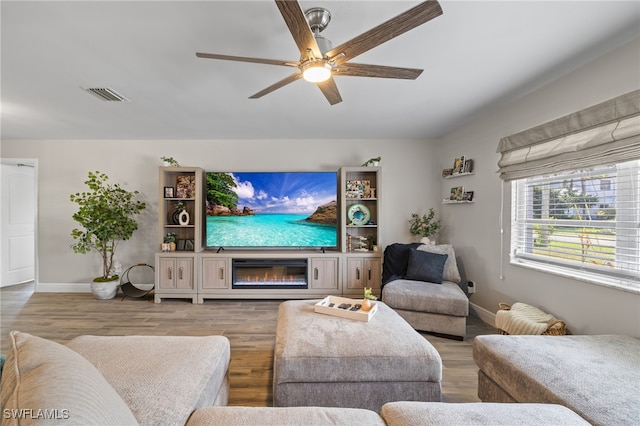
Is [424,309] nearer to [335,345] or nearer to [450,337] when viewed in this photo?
[450,337]

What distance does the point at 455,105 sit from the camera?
2.80 metres

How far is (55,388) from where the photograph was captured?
1.98 feet

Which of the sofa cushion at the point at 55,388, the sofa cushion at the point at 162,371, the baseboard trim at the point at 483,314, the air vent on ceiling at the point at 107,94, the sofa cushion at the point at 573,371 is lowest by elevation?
the baseboard trim at the point at 483,314

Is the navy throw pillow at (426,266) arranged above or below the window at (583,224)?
below

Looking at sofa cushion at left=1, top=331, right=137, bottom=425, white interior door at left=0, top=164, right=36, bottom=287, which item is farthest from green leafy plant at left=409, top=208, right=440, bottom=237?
white interior door at left=0, top=164, right=36, bottom=287

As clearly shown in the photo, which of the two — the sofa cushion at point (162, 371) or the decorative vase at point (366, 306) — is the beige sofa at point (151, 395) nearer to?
the sofa cushion at point (162, 371)

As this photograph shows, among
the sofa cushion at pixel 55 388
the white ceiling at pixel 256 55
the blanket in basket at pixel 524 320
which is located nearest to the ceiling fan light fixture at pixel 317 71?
the white ceiling at pixel 256 55

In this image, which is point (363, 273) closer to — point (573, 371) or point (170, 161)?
point (573, 371)

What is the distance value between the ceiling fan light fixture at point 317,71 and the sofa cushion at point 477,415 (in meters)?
1.64

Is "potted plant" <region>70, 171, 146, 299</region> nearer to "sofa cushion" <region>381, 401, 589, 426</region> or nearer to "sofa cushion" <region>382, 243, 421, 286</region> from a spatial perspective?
"sofa cushion" <region>382, 243, 421, 286</region>

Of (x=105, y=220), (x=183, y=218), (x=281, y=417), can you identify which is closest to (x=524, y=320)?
(x=281, y=417)

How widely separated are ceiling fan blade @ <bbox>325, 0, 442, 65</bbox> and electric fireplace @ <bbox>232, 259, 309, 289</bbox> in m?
2.76

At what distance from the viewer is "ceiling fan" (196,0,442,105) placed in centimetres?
114

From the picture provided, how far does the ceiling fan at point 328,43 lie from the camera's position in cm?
114
